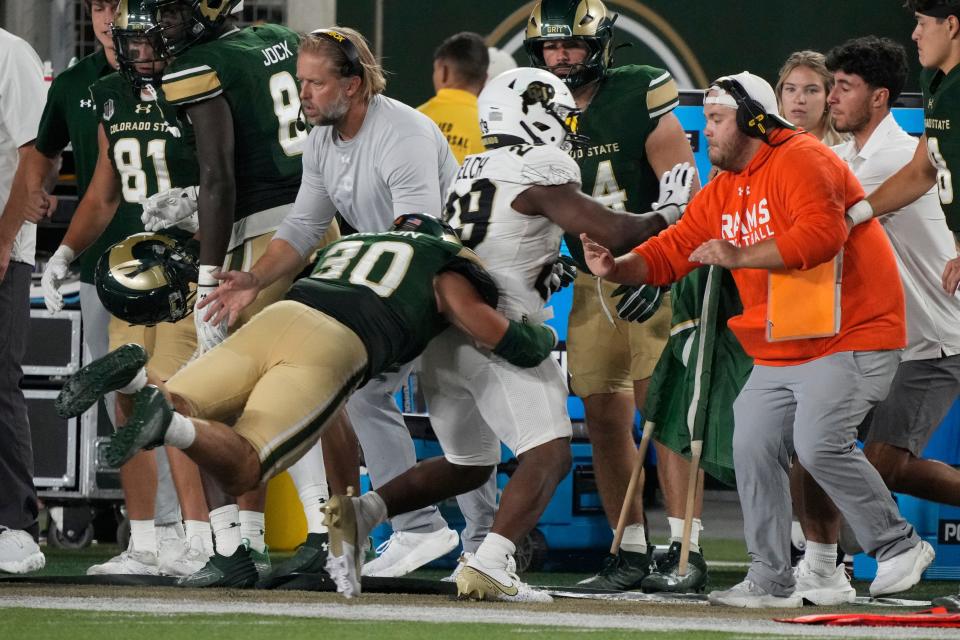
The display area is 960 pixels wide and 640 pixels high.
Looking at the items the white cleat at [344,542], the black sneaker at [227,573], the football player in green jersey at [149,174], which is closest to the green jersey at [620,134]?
the football player in green jersey at [149,174]

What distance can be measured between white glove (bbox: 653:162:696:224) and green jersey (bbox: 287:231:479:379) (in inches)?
29.8

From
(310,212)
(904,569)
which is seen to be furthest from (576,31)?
(904,569)

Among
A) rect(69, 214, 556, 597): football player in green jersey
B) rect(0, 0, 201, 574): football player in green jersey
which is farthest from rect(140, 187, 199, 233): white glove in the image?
rect(69, 214, 556, 597): football player in green jersey

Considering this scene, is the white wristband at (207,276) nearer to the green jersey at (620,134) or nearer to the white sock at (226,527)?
the white sock at (226,527)

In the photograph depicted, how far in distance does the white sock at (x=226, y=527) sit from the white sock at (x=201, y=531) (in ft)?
0.94

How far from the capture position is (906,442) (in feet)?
20.1

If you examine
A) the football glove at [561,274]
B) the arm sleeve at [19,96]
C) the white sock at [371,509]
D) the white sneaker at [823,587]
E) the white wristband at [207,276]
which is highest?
the arm sleeve at [19,96]

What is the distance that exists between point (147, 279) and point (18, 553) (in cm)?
128

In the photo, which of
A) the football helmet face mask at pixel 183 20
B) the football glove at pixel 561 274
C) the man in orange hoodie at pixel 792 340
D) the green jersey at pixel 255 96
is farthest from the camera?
the football helmet face mask at pixel 183 20

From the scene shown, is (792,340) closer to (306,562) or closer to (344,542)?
(344,542)

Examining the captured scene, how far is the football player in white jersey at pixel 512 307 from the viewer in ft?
17.9

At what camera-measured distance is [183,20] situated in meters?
6.21

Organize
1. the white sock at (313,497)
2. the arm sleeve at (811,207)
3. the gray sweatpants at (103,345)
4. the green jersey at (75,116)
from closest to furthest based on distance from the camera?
the arm sleeve at (811,207), the white sock at (313,497), the gray sweatpants at (103,345), the green jersey at (75,116)

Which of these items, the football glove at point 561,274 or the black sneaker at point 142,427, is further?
the football glove at point 561,274
